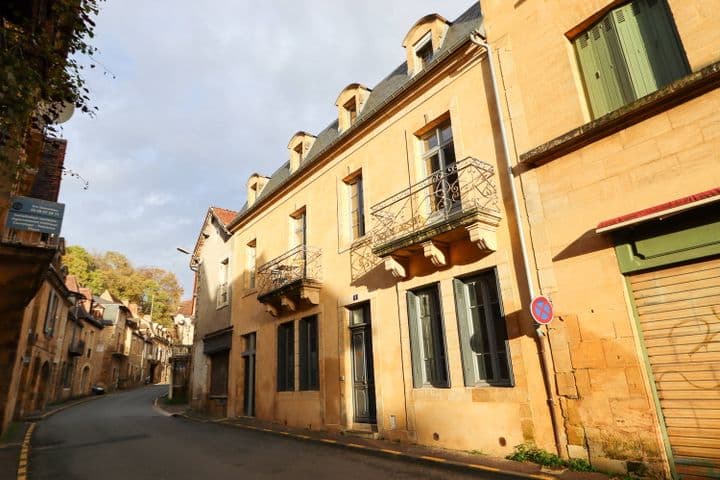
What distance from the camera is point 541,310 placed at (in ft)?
21.2

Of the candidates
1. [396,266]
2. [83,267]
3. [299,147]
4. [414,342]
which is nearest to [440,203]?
[396,266]

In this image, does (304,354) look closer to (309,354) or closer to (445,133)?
(309,354)

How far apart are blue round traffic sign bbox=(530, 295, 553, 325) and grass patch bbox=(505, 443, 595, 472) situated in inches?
76.0

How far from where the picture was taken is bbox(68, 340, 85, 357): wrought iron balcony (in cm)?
3035

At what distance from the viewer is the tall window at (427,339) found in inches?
347

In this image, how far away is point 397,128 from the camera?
10844 millimetres

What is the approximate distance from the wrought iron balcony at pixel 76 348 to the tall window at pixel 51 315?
744 cm

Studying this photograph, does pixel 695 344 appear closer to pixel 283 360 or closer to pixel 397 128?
pixel 397 128

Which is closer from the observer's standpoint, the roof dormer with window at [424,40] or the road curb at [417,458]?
the road curb at [417,458]

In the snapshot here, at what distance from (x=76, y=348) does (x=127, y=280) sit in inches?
849

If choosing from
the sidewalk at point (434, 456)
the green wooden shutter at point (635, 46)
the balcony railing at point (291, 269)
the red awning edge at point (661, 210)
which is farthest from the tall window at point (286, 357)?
the green wooden shutter at point (635, 46)

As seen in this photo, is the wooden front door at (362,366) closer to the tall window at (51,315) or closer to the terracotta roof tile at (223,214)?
the terracotta roof tile at (223,214)

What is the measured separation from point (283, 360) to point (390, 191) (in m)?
6.71

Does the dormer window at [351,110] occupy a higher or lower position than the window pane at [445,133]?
higher
